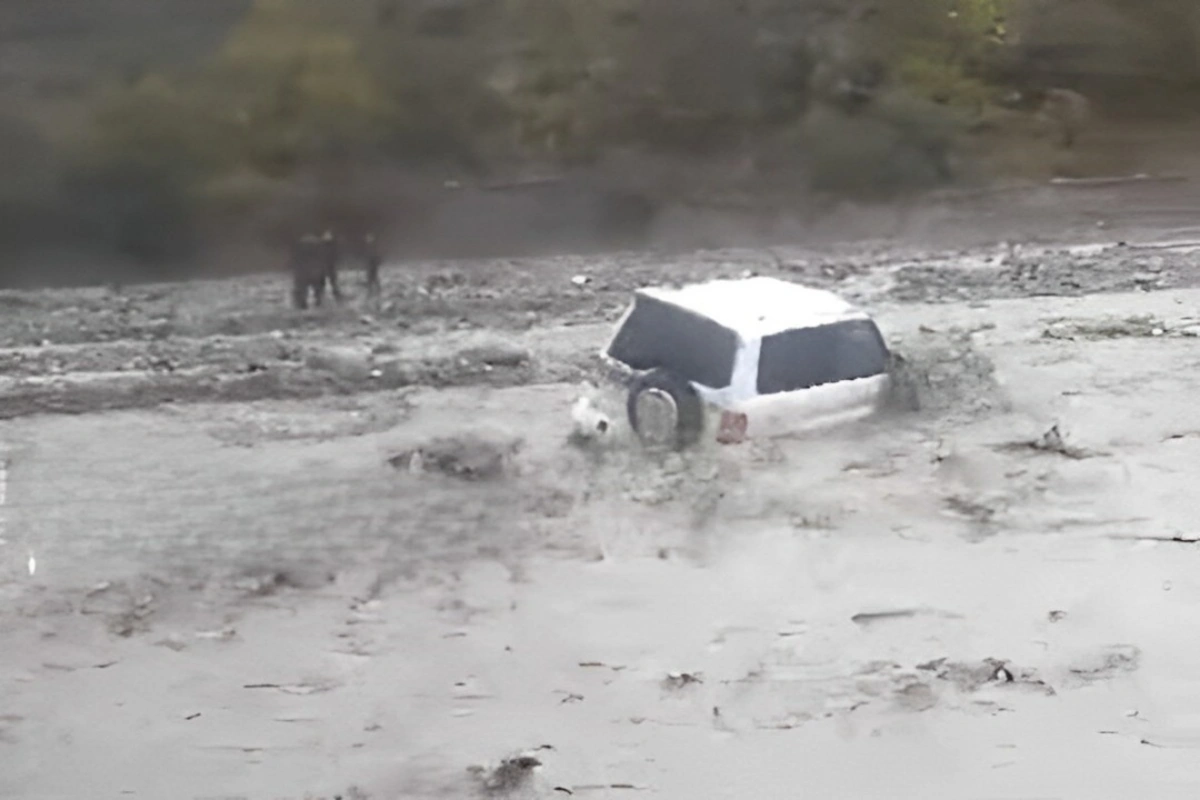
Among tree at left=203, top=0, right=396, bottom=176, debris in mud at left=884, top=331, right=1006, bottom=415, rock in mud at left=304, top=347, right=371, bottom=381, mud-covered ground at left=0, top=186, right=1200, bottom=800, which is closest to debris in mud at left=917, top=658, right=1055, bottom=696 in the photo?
mud-covered ground at left=0, top=186, right=1200, bottom=800

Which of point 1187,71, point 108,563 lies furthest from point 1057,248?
point 108,563

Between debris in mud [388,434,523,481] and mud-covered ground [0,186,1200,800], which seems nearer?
mud-covered ground [0,186,1200,800]

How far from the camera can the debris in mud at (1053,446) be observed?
1625 millimetres

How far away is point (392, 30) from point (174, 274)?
372 mm

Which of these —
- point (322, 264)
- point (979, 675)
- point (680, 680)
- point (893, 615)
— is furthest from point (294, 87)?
point (979, 675)

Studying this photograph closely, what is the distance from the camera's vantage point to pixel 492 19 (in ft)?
5.23

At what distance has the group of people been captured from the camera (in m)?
1.58

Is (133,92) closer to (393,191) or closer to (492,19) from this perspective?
(393,191)

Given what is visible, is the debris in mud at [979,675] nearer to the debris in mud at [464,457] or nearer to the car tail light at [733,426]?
the car tail light at [733,426]

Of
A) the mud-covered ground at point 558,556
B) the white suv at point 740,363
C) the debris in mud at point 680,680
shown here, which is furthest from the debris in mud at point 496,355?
the debris in mud at point 680,680

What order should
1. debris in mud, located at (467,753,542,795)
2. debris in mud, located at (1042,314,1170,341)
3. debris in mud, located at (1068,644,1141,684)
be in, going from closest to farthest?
1. debris in mud, located at (467,753,542,795)
2. debris in mud, located at (1068,644,1141,684)
3. debris in mud, located at (1042,314,1170,341)

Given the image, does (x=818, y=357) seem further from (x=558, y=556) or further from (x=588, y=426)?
(x=558, y=556)

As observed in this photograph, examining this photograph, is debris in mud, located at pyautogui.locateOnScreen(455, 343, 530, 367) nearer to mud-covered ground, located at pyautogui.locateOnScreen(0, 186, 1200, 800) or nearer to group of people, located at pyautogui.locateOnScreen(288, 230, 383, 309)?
mud-covered ground, located at pyautogui.locateOnScreen(0, 186, 1200, 800)

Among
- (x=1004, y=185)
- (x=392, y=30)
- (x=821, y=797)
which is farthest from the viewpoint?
(x=1004, y=185)
